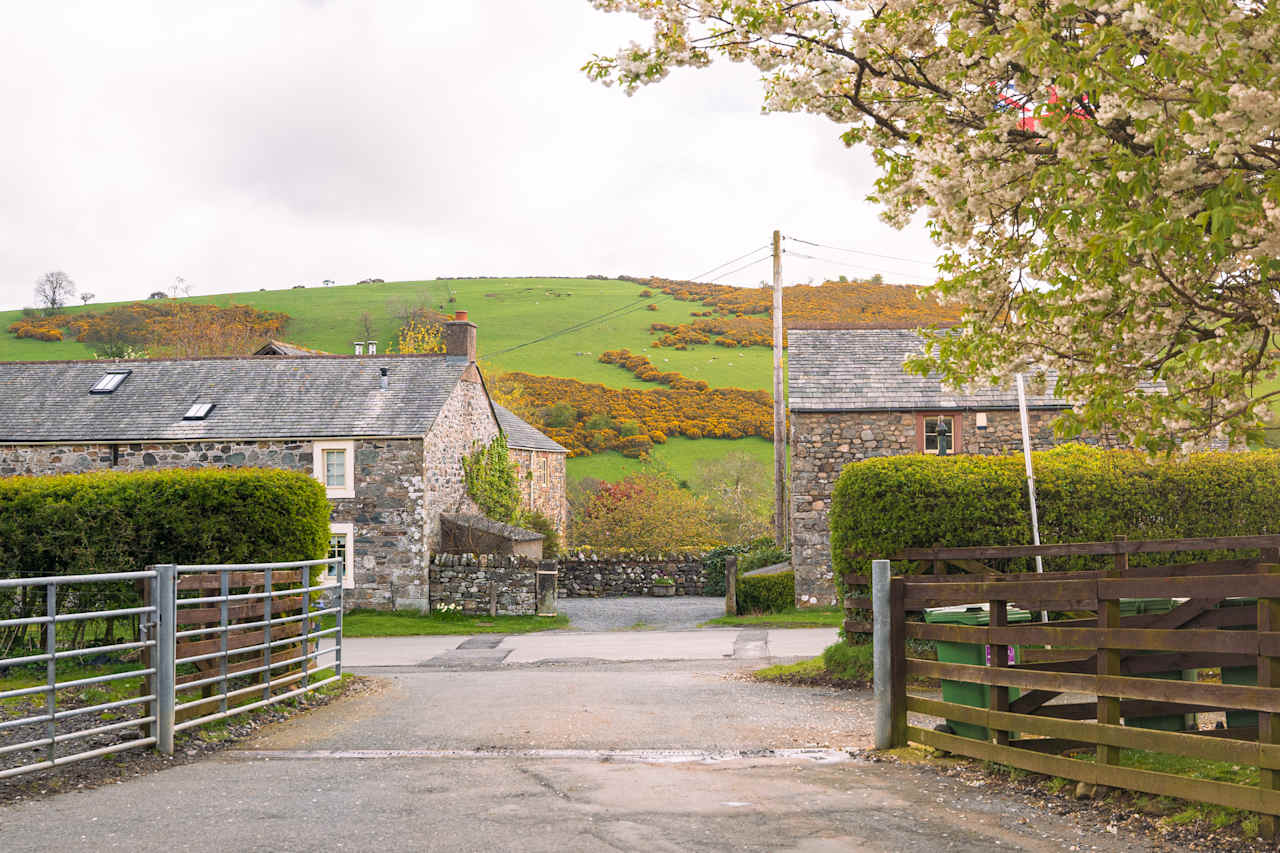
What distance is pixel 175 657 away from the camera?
360 inches

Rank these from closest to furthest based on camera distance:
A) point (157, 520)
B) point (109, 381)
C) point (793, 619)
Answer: point (157, 520)
point (793, 619)
point (109, 381)

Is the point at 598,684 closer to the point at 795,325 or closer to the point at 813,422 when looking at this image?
the point at 813,422

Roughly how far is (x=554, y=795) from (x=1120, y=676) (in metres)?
3.50

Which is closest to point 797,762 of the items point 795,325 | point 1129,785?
point 1129,785

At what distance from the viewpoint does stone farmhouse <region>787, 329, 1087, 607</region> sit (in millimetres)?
26609

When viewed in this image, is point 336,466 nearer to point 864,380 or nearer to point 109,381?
point 109,381

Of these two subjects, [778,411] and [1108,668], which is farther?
[778,411]

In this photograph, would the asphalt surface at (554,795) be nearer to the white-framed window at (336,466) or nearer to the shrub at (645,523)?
the white-framed window at (336,466)

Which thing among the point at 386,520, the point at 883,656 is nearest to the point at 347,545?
the point at 386,520

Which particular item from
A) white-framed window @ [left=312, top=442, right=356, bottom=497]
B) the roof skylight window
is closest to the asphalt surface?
white-framed window @ [left=312, top=442, right=356, bottom=497]

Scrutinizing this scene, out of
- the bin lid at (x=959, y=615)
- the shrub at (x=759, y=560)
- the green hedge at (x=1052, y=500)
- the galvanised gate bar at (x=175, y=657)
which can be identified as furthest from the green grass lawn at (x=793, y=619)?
the bin lid at (x=959, y=615)

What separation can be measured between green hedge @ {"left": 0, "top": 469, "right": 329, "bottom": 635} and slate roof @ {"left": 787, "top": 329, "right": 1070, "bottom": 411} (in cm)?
1528

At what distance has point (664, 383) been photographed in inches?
2992

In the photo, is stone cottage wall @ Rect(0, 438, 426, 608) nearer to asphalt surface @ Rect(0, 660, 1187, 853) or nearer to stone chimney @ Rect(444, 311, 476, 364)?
stone chimney @ Rect(444, 311, 476, 364)
